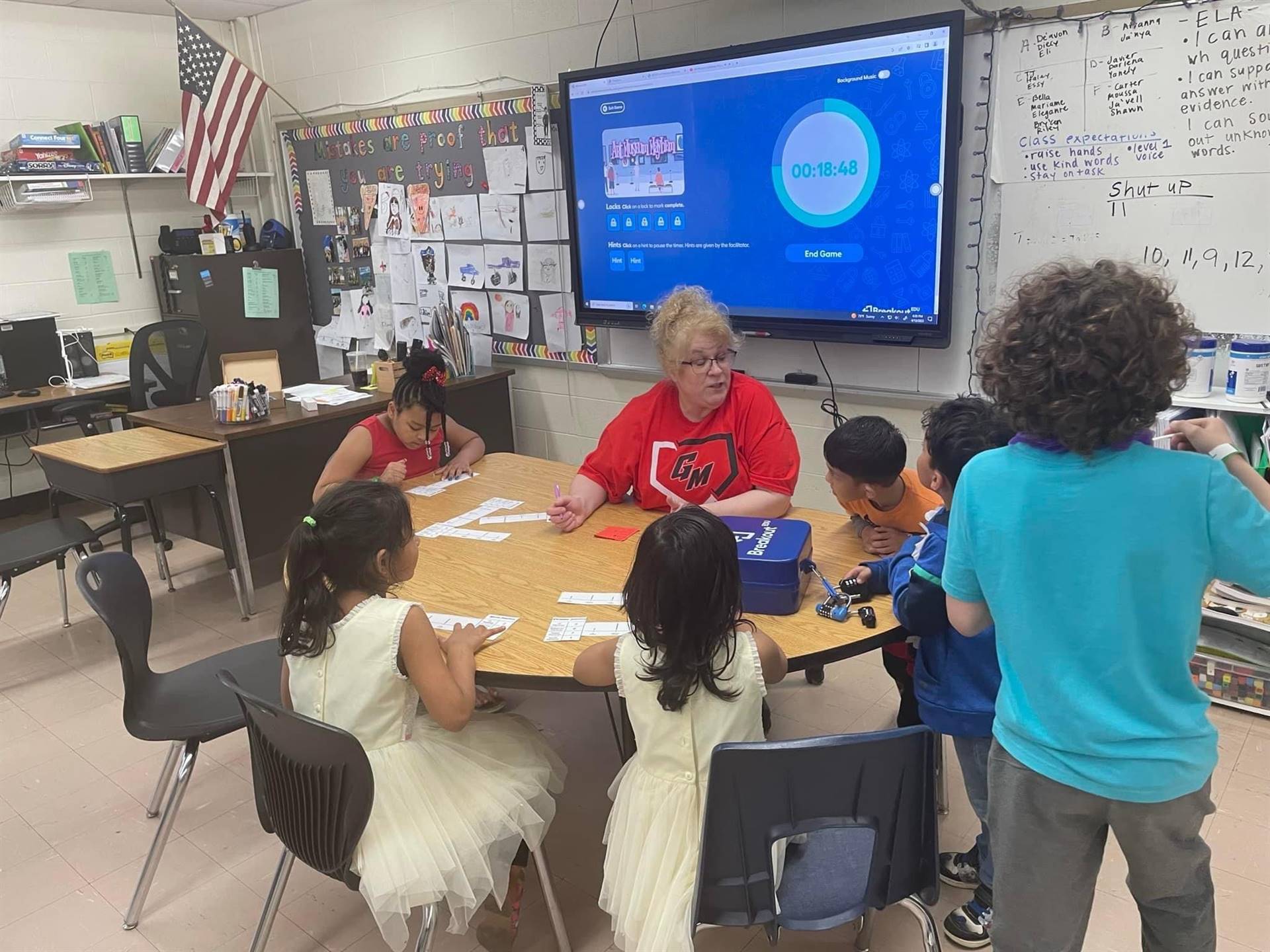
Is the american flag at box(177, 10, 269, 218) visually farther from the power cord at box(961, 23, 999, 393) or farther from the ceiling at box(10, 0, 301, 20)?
the power cord at box(961, 23, 999, 393)

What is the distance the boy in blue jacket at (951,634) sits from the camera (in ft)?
5.31

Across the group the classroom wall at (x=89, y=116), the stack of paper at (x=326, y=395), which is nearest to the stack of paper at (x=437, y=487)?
the stack of paper at (x=326, y=395)

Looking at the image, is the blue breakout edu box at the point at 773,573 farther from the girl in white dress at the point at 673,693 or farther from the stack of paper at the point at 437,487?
the stack of paper at the point at 437,487

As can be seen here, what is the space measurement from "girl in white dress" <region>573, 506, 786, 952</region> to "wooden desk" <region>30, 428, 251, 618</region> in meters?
2.39

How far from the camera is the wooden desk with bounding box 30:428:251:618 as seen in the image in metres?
3.32

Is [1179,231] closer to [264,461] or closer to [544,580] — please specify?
[544,580]

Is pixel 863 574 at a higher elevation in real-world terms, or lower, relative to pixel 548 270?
lower

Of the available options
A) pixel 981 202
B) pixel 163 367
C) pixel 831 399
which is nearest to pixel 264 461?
pixel 163 367

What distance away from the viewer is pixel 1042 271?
122 centimetres

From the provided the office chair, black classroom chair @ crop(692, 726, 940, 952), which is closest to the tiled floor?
black classroom chair @ crop(692, 726, 940, 952)

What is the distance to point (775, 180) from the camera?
3.56 m

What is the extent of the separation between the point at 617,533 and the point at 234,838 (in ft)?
4.18

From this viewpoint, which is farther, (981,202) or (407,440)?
(981,202)

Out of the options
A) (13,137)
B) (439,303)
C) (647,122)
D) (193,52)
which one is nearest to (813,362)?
(647,122)
